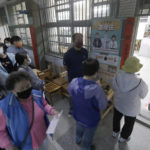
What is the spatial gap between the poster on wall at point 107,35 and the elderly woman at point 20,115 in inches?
64.6

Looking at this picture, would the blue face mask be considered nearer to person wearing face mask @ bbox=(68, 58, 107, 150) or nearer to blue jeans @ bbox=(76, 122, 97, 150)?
person wearing face mask @ bbox=(68, 58, 107, 150)

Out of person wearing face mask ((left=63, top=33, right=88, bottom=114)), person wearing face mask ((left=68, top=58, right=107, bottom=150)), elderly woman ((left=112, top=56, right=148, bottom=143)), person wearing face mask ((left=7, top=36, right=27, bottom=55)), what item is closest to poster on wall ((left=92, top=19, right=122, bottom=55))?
person wearing face mask ((left=63, top=33, right=88, bottom=114))

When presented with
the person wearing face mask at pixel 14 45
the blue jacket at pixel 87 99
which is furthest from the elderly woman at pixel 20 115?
the person wearing face mask at pixel 14 45

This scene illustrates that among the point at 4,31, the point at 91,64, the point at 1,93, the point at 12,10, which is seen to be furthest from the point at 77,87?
the point at 4,31

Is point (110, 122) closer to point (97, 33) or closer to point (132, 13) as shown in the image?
point (97, 33)

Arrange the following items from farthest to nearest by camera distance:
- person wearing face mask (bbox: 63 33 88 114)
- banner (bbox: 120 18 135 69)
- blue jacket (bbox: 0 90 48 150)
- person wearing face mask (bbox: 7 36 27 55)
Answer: person wearing face mask (bbox: 7 36 27 55), person wearing face mask (bbox: 63 33 88 114), banner (bbox: 120 18 135 69), blue jacket (bbox: 0 90 48 150)

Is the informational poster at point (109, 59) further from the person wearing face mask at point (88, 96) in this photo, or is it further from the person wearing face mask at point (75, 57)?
the person wearing face mask at point (88, 96)

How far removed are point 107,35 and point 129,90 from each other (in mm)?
1209

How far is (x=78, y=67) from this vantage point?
2.21m

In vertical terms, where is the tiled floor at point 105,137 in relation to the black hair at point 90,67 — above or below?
below

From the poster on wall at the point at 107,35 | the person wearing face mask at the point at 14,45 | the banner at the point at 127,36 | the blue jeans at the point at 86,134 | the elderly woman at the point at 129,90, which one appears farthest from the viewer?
the person wearing face mask at the point at 14,45

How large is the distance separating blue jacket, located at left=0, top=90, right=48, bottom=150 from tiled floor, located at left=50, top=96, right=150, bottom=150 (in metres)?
1.03

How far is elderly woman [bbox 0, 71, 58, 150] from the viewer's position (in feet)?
3.09

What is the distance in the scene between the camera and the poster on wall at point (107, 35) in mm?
1962
